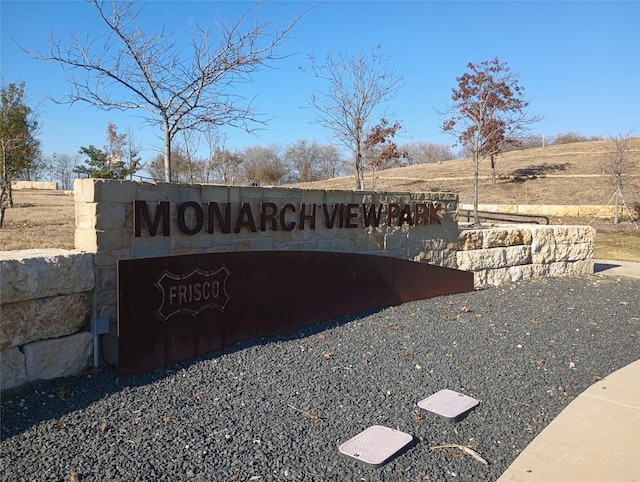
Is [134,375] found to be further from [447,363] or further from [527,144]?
[527,144]

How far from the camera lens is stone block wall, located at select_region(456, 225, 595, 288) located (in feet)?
27.8

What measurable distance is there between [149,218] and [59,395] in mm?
→ 1589

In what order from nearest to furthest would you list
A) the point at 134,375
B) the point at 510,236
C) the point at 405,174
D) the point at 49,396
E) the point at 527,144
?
1. the point at 49,396
2. the point at 134,375
3. the point at 510,236
4. the point at 405,174
5. the point at 527,144

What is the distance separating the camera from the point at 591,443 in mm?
3363

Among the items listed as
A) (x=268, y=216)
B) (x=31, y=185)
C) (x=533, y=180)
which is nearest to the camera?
(x=268, y=216)

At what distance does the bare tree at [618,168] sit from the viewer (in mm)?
20781

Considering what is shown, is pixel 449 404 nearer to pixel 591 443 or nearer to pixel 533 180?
pixel 591 443

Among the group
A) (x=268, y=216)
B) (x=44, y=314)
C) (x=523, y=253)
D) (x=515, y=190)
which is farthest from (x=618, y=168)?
(x=44, y=314)

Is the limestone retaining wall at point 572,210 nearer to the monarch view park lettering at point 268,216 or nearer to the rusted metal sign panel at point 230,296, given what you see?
the monarch view park lettering at point 268,216

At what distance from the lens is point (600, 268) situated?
11.3 metres

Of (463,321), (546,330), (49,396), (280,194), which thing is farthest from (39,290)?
(546,330)

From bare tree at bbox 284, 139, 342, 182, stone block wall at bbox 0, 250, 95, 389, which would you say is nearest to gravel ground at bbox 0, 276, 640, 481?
stone block wall at bbox 0, 250, 95, 389

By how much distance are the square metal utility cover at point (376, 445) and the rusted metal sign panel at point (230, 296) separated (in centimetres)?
184

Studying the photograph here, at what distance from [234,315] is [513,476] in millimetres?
2788
